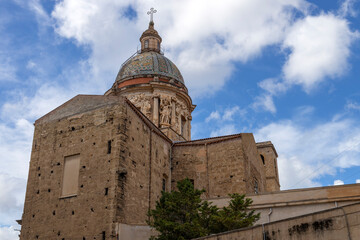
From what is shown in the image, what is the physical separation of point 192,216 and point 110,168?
5.49 m

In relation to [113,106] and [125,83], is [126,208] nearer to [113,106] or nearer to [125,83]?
[113,106]

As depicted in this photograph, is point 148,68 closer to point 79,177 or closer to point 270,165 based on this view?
point 270,165

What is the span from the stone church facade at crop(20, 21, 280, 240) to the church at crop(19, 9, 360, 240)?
0.05 m

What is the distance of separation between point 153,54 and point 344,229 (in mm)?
28880

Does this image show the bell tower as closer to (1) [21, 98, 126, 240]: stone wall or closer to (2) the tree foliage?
(1) [21, 98, 126, 240]: stone wall

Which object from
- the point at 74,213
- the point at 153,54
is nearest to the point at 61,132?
the point at 74,213

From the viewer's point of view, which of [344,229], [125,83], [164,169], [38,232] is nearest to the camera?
[344,229]

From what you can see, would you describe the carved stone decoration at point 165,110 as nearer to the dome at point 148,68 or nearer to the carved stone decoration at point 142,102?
the carved stone decoration at point 142,102

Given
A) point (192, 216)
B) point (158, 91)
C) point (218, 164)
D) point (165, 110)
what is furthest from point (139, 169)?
point (158, 91)

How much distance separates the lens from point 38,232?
21.3m

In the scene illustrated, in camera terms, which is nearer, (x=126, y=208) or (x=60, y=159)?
(x=126, y=208)

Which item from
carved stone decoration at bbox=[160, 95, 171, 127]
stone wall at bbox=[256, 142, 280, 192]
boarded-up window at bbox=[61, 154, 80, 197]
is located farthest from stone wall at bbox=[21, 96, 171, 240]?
stone wall at bbox=[256, 142, 280, 192]

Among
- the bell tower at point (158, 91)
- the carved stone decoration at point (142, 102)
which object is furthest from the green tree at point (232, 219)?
the carved stone decoration at point (142, 102)

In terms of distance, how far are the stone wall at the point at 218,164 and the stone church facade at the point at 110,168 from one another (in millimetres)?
59
